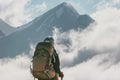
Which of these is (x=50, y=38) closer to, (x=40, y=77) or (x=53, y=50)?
(x=53, y=50)

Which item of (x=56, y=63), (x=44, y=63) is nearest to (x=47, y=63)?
(x=44, y=63)

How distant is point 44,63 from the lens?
15.3m

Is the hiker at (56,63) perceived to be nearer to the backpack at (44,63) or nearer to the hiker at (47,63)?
the hiker at (47,63)

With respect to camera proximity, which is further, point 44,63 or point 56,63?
point 44,63

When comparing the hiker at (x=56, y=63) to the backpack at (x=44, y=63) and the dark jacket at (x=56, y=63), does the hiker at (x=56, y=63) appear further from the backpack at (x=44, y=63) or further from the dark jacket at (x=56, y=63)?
the backpack at (x=44, y=63)

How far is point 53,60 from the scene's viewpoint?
1554 centimetres

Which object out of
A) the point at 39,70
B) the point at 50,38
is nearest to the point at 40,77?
the point at 39,70

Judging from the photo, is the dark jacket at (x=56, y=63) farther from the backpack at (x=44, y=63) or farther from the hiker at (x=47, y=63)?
the backpack at (x=44, y=63)

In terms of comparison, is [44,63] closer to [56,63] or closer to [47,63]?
[47,63]

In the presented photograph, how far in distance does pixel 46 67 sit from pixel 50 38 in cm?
116

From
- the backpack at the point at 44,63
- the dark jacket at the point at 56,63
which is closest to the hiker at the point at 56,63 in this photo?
the dark jacket at the point at 56,63

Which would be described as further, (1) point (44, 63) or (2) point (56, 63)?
(1) point (44, 63)

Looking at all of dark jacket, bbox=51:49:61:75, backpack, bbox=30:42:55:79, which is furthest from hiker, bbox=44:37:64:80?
backpack, bbox=30:42:55:79

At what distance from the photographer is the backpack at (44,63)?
15.2 metres
